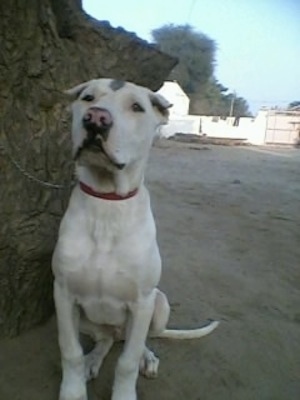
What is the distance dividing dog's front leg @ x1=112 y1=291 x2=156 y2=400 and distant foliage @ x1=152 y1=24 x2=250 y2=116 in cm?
3015

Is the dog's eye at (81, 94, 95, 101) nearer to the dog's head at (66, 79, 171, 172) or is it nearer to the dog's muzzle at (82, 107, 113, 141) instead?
the dog's head at (66, 79, 171, 172)

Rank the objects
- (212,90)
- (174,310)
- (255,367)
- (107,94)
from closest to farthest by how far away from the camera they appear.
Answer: (107,94)
(255,367)
(174,310)
(212,90)

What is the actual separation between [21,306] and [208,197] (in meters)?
4.15

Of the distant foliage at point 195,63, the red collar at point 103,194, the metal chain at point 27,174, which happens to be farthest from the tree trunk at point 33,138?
the distant foliage at point 195,63

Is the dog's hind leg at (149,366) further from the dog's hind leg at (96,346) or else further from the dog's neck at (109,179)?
the dog's neck at (109,179)

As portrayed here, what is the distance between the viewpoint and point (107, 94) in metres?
1.78

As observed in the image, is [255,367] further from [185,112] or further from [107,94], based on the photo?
[185,112]

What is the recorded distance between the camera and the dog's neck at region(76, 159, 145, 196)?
71.7 inches

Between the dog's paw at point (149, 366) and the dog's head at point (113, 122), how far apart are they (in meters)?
0.90

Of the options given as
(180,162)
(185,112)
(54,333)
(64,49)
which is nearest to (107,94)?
(64,49)

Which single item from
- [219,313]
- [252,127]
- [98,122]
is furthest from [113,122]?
[252,127]

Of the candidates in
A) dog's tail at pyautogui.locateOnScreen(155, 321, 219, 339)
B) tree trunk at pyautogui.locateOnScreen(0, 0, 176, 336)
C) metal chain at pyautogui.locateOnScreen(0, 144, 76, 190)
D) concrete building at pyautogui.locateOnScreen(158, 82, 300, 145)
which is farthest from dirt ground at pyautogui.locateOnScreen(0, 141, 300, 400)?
concrete building at pyautogui.locateOnScreen(158, 82, 300, 145)

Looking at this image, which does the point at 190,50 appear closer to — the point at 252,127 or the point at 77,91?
the point at 252,127

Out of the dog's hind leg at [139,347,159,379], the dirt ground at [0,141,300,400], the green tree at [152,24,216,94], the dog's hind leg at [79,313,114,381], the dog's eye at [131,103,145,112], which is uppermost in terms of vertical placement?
the green tree at [152,24,216,94]
